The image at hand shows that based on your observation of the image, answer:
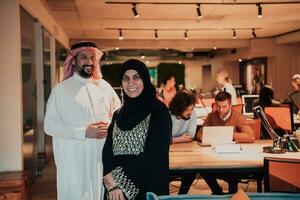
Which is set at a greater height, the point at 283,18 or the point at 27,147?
the point at 283,18

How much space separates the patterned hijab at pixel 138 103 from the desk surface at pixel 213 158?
0.80 meters

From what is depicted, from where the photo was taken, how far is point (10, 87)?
197 inches

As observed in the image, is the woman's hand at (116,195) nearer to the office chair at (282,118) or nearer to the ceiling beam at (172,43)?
the office chair at (282,118)

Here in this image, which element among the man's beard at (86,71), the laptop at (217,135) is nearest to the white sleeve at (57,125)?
the man's beard at (86,71)

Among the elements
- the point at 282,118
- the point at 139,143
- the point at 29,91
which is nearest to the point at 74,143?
the point at 139,143

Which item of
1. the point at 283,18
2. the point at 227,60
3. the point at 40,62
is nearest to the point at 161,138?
the point at 40,62

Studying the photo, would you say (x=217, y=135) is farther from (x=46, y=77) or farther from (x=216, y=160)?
(x=46, y=77)

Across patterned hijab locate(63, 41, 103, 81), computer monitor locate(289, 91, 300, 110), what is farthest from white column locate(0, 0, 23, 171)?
computer monitor locate(289, 91, 300, 110)

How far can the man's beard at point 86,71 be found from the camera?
3411 millimetres

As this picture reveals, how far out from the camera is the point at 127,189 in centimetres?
249

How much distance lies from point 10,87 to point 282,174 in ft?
10.3

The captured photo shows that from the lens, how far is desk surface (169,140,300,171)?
3234 millimetres

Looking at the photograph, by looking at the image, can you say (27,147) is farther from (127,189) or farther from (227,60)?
(227,60)

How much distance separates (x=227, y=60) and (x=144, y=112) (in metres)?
16.5
